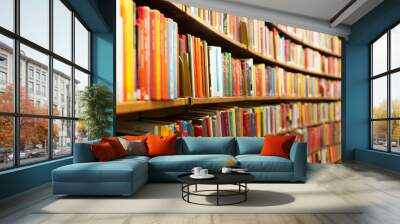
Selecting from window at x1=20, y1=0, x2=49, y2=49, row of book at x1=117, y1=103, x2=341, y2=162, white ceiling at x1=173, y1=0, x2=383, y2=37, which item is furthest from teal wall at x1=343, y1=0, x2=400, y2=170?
window at x1=20, y1=0, x2=49, y2=49

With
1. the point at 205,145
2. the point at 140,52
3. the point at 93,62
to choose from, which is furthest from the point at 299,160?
the point at 93,62

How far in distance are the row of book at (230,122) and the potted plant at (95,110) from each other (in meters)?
0.35

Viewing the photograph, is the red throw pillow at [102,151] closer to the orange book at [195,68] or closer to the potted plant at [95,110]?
the potted plant at [95,110]

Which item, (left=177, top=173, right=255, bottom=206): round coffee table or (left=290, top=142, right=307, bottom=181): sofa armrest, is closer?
(left=177, top=173, right=255, bottom=206): round coffee table

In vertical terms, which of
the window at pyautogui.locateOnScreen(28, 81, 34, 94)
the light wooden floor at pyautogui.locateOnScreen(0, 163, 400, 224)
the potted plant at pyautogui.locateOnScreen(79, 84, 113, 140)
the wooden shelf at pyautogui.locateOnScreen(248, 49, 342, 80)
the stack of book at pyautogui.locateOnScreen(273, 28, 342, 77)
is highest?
the stack of book at pyautogui.locateOnScreen(273, 28, 342, 77)

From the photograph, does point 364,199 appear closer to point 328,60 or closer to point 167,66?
point 167,66

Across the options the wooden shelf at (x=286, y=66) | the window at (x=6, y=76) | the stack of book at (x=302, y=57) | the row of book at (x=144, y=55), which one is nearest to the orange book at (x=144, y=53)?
the row of book at (x=144, y=55)

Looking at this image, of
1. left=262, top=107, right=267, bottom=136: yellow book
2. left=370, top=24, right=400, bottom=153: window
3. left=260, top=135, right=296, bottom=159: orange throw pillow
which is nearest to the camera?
left=260, top=135, right=296, bottom=159: orange throw pillow

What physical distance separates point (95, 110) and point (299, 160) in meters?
2.94

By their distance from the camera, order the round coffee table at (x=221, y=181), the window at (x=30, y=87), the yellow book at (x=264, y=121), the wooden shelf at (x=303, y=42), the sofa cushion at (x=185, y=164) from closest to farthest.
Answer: the round coffee table at (x=221, y=181)
the window at (x=30, y=87)
the sofa cushion at (x=185, y=164)
the yellow book at (x=264, y=121)
the wooden shelf at (x=303, y=42)

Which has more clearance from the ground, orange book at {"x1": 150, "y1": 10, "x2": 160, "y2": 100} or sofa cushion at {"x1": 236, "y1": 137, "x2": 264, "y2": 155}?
orange book at {"x1": 150, "y1": 10, "x2": 160, "y2": 100}

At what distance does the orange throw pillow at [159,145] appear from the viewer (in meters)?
5.41

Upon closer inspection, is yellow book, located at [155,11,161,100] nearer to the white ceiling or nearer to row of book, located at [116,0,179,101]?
row of book, located at [116,0,179,101]

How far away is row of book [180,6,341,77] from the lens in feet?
19.9
